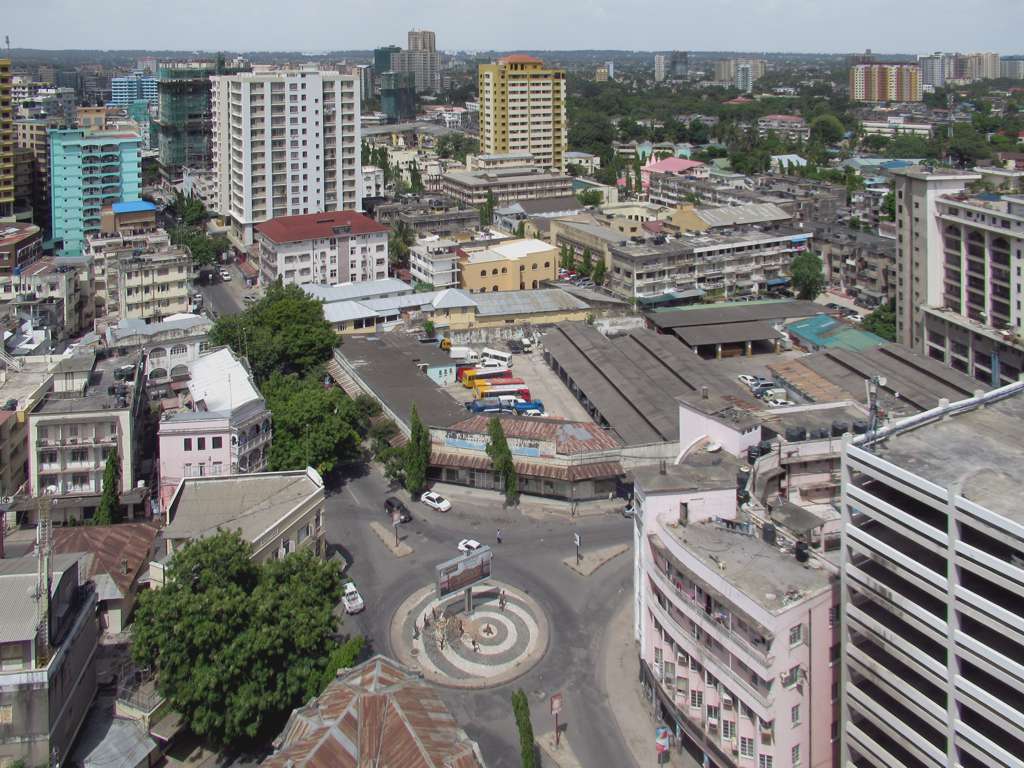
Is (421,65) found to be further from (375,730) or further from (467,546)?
(375,730)

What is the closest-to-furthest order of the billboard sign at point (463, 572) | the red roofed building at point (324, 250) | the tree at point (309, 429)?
1. the billboard sign at point (463, 572)
2. the tree at point (309, 429)
3. the red roofed building at point (324, 250)

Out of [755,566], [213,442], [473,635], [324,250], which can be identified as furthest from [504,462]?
[324,250]

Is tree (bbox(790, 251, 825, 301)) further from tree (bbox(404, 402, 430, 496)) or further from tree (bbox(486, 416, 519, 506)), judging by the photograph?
tree (bbox(404, 402, 430, 496))

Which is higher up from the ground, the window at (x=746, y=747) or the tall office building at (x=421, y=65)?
the tall office building at (x=421, y=65)

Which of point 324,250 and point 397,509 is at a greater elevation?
Answer: point 324,250

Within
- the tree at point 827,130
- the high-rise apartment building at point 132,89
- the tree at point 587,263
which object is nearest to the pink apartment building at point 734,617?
the tree at point 587,263

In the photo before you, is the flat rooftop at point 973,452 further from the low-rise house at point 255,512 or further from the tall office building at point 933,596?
the low-rise house at point 255,512

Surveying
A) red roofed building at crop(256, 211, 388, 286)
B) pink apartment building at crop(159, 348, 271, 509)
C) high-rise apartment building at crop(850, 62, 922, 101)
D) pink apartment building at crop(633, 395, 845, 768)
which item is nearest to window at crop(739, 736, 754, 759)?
pink apartment building at crop(633, 395, 845, 768)
